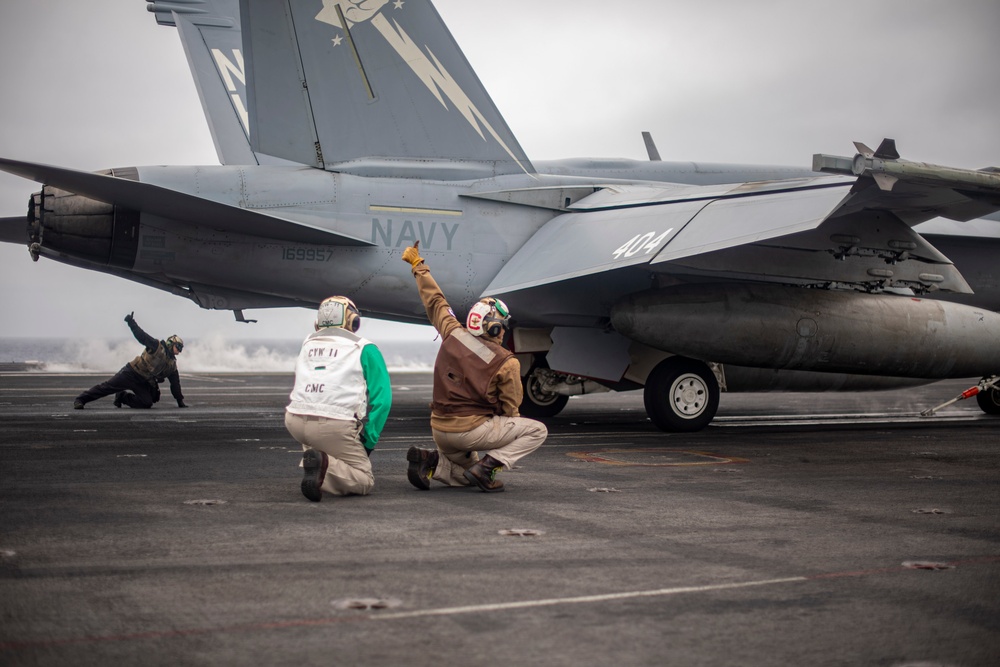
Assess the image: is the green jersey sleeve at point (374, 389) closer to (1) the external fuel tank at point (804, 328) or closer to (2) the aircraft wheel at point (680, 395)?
(1) the external fuel tank at point (804, 328)

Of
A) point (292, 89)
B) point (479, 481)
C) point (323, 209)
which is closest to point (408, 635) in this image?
point (479, 481)

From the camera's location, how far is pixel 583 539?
19.6 feet

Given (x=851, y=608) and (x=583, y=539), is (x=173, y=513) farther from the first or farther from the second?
(x=851, y=608)

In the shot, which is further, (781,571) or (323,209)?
(323,209)

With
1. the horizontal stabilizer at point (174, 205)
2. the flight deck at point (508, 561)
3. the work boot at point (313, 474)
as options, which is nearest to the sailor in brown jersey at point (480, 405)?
the flight deck at point (508, 561)

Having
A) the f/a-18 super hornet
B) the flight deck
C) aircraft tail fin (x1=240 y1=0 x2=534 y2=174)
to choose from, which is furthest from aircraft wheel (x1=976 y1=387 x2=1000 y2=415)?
aircraft tail fin (x1=240 y1=0 x2=534 y2=174)

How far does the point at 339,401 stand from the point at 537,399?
776 centimetres

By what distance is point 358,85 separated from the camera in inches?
A: 497

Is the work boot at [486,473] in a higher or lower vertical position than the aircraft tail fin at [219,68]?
lower

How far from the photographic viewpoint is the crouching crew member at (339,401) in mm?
7449

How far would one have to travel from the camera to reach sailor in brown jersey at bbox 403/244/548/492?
788cm

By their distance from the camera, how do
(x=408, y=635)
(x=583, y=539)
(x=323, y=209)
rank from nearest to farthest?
1. (x=408, y=635)
2. (x=583, y=539)
3. (x=323, y=209)

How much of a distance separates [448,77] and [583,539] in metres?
8.49

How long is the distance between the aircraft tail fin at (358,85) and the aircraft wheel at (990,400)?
941cm
